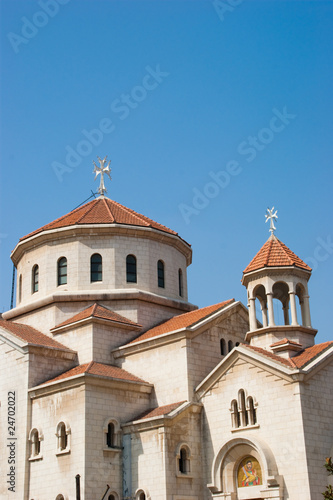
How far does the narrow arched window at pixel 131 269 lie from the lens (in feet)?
119

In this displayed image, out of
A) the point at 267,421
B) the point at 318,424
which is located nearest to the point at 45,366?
the point at 267,421

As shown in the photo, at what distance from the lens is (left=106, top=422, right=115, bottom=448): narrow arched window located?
2834cm

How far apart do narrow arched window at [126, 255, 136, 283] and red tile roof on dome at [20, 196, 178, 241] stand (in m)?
1.94

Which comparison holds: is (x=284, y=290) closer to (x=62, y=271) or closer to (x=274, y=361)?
(x=274, y=361)

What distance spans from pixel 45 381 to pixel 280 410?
38.3 feet

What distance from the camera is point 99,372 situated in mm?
29266

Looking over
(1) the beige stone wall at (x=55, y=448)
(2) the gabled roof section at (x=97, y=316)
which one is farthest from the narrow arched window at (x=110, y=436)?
(2) the gabled roof section at (x=97, y=316)

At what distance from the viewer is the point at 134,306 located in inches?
1379

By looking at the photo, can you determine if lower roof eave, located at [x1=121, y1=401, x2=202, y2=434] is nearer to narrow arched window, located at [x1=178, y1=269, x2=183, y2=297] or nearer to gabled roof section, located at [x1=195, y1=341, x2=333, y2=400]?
gabled roof section, located at [x1=195, y1=341, x2=333, y2=400]

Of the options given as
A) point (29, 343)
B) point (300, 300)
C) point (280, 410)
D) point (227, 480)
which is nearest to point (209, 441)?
point (227, 480)

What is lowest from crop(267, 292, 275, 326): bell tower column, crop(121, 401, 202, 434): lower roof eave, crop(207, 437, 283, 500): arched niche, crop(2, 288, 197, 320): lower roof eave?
crop(207, 437, 283, 500): arched niche

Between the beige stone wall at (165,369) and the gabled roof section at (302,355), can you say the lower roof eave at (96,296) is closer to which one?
the beige stone wall at (165,369)

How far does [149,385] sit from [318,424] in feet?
27.8

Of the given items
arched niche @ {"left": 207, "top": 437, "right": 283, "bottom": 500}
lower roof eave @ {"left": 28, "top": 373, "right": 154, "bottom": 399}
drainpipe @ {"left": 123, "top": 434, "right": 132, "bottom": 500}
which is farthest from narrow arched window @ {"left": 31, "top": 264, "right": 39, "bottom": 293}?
arched niche @ {"left": 207, "top": 437, "right": 283, "bottom": 500}
